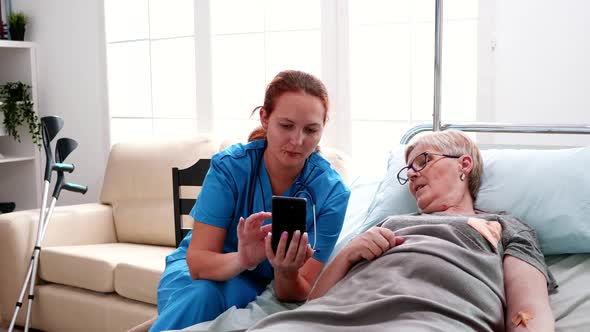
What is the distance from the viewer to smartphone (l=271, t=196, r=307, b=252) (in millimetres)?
1519

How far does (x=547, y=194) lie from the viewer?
6.10 feet

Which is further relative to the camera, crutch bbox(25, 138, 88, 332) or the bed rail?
crutch bbox(25, 138, 88, 332)

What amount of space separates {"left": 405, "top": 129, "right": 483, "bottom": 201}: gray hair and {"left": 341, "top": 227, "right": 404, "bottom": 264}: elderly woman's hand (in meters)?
0.34

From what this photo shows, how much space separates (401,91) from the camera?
124 inches

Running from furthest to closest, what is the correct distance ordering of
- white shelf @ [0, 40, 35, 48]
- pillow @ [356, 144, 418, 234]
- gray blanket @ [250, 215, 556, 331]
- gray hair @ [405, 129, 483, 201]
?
white shelf @ [0, 40, 35, 48] < pillow @ [356, 144, 418, 234] < gray hair @ [405, 129, 483, 201] < gray blanket @ [250, 215, 556, 331]

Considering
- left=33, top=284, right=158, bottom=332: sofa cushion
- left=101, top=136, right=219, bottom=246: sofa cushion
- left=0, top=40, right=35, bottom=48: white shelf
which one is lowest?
left=33, top=284, right=158, bottom=332: sofa cushion

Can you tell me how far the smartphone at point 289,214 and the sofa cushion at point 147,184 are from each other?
2115mm

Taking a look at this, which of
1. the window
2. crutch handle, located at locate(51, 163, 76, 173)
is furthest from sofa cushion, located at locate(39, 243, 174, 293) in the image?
the window

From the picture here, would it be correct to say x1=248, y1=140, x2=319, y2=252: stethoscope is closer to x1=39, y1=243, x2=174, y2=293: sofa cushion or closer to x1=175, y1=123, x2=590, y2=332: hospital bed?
x1=175, y1=123, x2=590, y2=332: hospital bed

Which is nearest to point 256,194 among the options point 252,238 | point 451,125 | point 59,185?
point 252,238

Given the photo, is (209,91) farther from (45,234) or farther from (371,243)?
(371,243)

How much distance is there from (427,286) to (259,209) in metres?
0.55

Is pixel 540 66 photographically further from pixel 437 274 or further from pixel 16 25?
pixel 16 25

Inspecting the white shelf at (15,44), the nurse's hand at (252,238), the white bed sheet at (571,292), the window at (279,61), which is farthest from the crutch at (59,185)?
the white bed sheet at (571,292)
